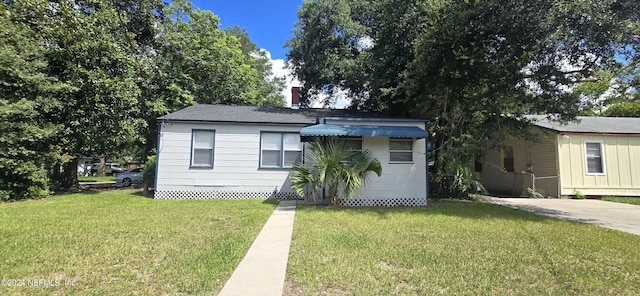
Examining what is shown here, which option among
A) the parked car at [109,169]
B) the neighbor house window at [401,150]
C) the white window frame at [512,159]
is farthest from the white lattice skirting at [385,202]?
the parked car at [109,169]

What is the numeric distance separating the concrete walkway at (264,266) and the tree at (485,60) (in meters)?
7.14

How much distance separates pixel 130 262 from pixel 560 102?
488 inches

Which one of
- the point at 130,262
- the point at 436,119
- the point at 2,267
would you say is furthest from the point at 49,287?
the point at 436,119

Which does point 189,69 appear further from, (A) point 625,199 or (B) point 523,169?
(A) point 625,199

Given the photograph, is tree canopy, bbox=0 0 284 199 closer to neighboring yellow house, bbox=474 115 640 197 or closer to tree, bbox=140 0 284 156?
tree, bbox=140 0 284 156

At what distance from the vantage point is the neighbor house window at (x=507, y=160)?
50.5 ft

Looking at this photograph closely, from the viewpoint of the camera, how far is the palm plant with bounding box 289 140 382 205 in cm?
877

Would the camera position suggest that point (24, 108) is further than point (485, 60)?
Yes

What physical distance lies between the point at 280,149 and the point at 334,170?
10.3ft

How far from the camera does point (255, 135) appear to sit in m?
11.2

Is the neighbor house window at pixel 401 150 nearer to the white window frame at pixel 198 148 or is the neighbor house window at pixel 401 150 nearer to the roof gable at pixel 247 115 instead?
the roof gable at pixel 247 115

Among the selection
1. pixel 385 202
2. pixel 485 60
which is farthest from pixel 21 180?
pixel 485 60

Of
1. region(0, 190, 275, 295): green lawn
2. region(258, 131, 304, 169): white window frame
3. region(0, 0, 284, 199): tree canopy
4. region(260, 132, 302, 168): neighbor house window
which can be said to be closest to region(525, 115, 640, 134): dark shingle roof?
region(258, 131, 304, 169): white window frame

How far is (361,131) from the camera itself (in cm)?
939
